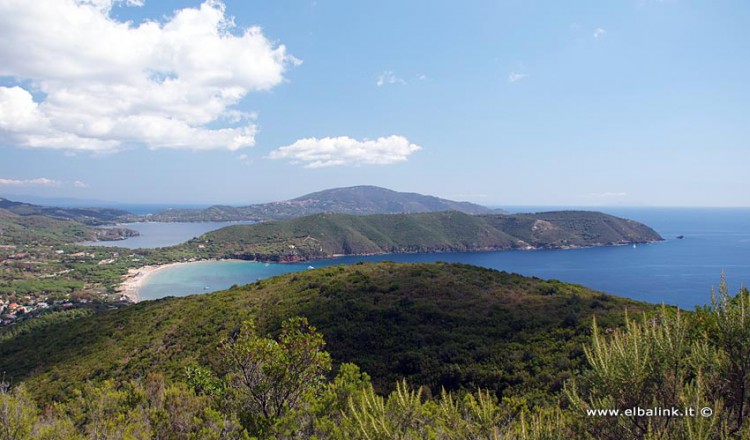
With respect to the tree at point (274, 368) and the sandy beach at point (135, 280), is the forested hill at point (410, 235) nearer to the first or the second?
the sandy beach at point (135, 280)

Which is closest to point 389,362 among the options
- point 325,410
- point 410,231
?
point 325,410

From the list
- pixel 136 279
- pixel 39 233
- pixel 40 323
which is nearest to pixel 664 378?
pixel 40 323

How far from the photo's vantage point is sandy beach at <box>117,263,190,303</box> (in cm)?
8545

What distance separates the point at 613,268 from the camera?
10281 centimetres

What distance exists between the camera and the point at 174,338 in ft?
102

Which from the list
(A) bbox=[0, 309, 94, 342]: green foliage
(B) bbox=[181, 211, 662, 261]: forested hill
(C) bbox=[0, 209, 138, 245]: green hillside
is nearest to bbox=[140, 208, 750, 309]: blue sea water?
(B) bbox=[181, 211, 662, 261]: forested hill

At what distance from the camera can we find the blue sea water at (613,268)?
78.4 meters

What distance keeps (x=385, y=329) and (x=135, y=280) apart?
98.4 metres

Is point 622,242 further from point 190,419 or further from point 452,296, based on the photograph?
point 190,419

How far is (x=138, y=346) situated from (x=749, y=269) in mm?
127072

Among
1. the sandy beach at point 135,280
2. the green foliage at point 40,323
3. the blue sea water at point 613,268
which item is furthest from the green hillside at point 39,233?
the green foliage at point 40,323

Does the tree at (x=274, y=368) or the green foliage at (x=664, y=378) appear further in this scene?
the tree at (x=274, y=368)

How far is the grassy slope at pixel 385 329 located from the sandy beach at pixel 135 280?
4677cm

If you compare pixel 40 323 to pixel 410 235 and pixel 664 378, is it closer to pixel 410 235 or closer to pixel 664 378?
pixel 664 378
